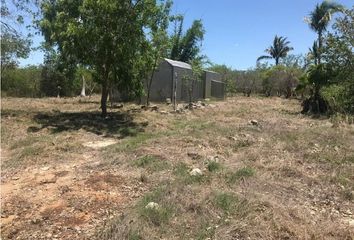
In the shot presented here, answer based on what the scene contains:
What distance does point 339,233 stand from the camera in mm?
5270

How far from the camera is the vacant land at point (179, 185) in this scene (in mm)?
5238

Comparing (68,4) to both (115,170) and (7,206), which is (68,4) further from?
(7,206)

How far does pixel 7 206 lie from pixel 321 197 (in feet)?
14.9

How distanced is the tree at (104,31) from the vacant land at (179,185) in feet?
11.2

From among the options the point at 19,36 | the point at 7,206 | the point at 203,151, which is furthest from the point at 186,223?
the point at 19,36

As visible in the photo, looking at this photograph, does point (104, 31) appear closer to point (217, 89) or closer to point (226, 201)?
point (226, 201)

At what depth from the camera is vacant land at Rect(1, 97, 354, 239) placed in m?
5.24

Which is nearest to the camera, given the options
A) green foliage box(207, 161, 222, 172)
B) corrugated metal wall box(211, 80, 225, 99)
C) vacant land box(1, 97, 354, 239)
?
vacant land box(1, 97, 354, 239)

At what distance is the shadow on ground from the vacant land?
39 cm

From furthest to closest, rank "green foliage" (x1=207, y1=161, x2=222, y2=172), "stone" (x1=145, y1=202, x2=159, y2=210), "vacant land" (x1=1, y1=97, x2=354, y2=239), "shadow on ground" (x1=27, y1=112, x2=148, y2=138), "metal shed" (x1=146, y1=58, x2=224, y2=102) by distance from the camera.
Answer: "metal shed" (x1=146, y1=58, x2=224, y2=102) → "shadow on ground" (x1=27, y1=112, x2=148, y2=138) → "green foliage" (x1=207, y1=161, x2=222, y2=172) → "stone" (x1=145, y1=202, x2=159, y2=210) → "vacant land" (x1=1, y1=97, x2=354, y2=239)

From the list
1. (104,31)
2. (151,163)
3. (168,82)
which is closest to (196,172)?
(151,163)

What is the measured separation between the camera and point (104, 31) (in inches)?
568

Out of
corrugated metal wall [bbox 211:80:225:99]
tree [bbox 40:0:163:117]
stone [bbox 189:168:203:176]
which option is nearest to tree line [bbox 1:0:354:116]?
tree [bbox 40:0:163:117]

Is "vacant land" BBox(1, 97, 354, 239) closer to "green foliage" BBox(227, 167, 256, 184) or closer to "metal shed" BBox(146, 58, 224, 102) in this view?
"green foliage" BBox(227, 167, 256, 184)
